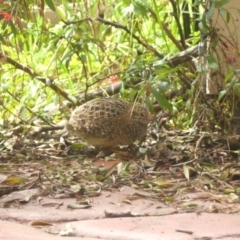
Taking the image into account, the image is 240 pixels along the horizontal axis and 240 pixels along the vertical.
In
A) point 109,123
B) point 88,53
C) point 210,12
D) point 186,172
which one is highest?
point 210,12

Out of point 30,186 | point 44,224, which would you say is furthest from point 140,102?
point 44,224

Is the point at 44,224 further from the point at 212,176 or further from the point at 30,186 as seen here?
the point at 212,176

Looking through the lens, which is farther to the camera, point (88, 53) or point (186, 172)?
point (88, 53)

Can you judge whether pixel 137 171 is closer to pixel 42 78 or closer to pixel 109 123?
pixel 109 123

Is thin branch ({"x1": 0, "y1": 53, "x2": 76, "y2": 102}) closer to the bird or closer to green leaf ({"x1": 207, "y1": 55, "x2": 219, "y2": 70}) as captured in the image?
the bird

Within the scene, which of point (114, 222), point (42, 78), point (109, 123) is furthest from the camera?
point (42, 78)

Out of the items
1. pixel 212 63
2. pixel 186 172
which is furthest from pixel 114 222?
pixel 212 63

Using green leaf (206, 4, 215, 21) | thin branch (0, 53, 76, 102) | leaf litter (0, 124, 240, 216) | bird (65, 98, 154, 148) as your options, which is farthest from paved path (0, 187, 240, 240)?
thin branch (0, 53, 76, 102)

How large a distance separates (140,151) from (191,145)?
0.90 ft

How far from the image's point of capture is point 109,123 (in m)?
2.98

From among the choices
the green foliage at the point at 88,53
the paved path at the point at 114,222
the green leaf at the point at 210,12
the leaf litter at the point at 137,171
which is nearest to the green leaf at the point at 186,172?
the leaf litter at the point at 137,171

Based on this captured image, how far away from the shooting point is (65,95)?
3584mm

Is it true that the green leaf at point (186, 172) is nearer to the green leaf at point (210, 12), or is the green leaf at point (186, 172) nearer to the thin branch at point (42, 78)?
the green leaf at point (210, 12)

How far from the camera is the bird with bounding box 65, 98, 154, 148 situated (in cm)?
298
